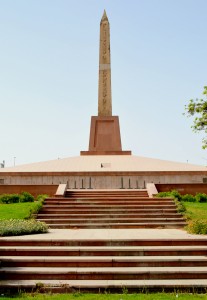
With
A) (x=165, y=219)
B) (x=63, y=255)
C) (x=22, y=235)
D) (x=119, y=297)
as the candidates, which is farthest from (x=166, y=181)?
(x=119, y=297)

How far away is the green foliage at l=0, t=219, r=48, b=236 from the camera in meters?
8.88

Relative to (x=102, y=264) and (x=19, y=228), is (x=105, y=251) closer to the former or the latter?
(x=102, y=264)

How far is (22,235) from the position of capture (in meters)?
9.15

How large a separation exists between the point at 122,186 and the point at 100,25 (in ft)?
51.0

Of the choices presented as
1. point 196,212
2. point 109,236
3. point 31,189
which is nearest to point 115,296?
point 109,236

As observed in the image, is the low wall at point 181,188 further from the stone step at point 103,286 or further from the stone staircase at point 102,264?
the stone step at point 103,286

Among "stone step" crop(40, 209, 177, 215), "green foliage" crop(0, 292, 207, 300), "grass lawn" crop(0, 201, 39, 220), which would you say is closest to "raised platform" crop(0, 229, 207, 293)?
"green foliage" crop(0, 292, 207, 300)

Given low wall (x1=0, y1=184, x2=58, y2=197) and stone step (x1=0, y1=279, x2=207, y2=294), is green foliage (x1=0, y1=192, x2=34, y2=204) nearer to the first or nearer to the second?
low wall (x1=0, y1=184, x2=58, y2=197)

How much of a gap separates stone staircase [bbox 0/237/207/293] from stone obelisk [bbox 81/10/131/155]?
2006 centimetres

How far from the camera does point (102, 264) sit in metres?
6.77

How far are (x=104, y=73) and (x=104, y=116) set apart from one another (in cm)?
358

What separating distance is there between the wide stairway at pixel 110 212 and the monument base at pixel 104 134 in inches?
500

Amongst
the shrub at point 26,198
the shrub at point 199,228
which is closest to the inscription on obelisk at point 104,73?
the shrub at point 26,198

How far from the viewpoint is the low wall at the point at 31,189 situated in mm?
17484
